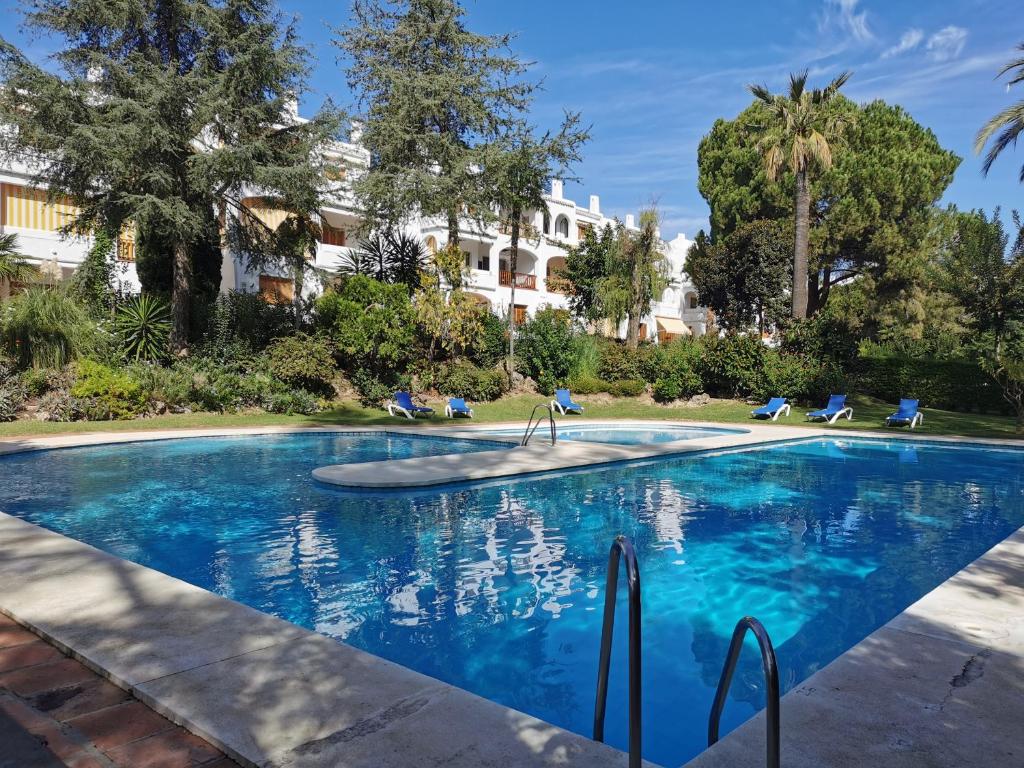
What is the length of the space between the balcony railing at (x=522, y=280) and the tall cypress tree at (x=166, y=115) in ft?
71.6

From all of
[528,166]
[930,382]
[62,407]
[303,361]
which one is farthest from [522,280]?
[62,407]

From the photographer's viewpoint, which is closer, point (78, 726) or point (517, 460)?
point (78, 726)

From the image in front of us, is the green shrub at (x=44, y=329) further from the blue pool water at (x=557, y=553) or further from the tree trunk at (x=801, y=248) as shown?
the tree trunk at (x=801, y=248)

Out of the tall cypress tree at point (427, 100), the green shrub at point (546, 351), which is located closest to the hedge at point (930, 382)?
the green shrub at point (546, 351)

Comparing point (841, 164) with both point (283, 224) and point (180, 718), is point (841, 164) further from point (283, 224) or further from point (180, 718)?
point (180, 718)

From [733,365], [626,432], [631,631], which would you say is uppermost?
[733,365]

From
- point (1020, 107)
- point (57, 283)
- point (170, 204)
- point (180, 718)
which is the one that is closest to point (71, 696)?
point (180, 718)

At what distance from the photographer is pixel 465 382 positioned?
25719 mm

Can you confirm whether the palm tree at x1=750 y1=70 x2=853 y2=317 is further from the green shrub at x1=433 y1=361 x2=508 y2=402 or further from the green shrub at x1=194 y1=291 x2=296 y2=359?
the green shrub at x1=194 y1=291 x2=296 y2=359

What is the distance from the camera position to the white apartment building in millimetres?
25734

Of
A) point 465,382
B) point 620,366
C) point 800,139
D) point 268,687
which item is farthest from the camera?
point 620,366

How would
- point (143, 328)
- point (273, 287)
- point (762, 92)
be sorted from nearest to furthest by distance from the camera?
point (143, 328), point (762, 92), point (273, 287)

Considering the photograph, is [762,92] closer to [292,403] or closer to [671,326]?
[292,403]

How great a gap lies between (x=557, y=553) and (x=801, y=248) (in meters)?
24.1
